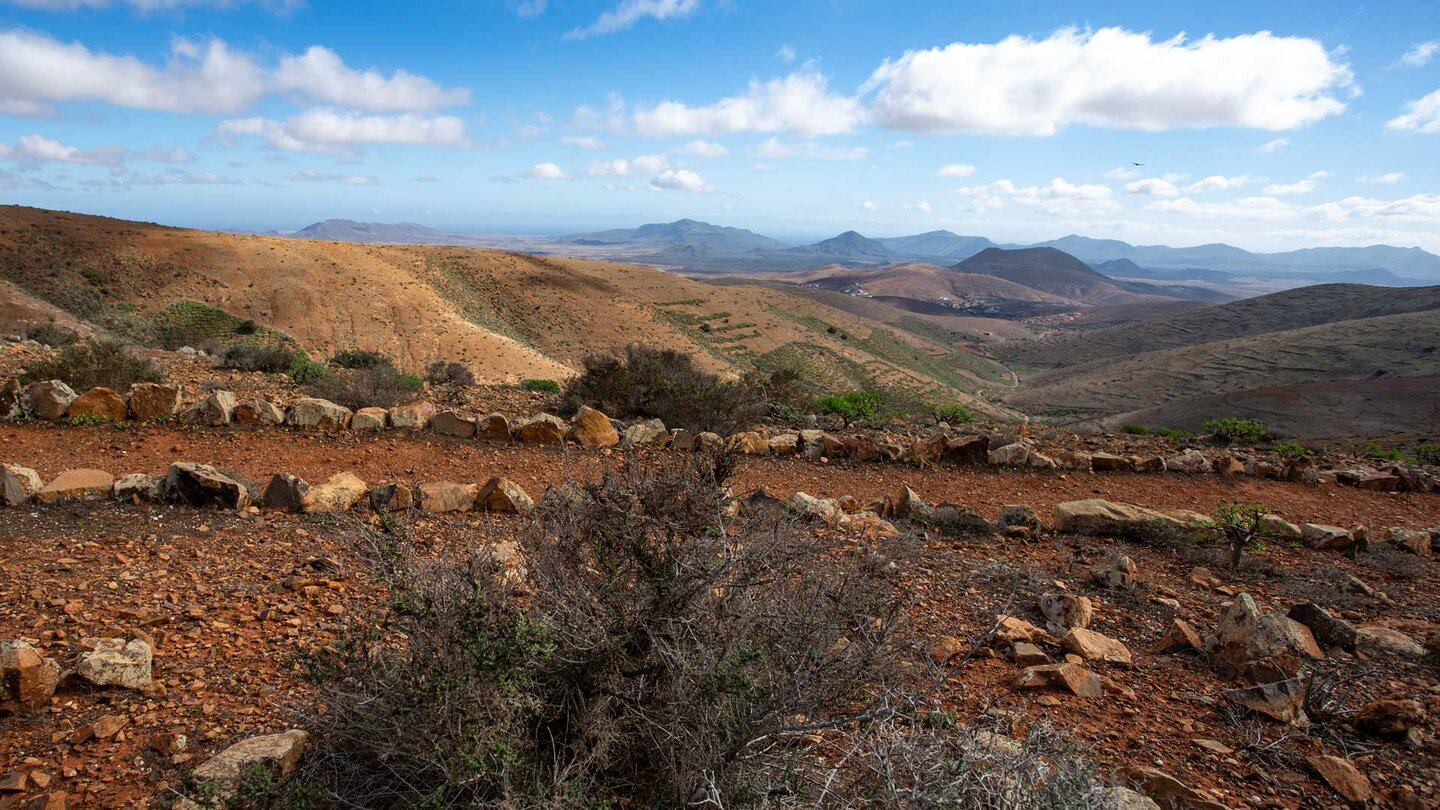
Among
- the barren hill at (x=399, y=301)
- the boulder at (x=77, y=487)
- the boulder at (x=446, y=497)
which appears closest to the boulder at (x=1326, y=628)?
the boulder at (x=446, y=497)

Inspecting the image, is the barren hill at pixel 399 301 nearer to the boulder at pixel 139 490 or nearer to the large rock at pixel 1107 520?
the boulder at pixel 139 490

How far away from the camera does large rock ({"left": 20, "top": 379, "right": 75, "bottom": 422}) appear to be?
24.7 feet

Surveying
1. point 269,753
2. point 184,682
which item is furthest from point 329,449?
point 269,753

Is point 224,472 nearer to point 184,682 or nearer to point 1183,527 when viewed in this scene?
point 184,682

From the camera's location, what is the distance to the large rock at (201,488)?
5.64m

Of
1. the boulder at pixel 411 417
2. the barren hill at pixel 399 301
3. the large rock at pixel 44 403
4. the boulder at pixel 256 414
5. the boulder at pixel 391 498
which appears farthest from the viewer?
the barren hill at pixel 399 301

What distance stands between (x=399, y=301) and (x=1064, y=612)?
39371 mm

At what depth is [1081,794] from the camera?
6.75 ft

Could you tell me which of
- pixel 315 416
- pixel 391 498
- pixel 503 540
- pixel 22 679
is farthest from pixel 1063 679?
pixel 315 416

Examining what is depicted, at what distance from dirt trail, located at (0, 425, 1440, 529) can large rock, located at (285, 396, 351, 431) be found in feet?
0.71

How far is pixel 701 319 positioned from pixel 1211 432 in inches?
1872

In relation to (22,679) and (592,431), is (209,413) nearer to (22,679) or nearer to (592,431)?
(592,431)

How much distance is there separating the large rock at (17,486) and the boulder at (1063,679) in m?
7.76

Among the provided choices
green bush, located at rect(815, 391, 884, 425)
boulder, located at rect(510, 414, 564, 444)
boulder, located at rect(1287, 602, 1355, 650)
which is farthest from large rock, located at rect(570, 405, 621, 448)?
boulder, located at rect(1287, 602, 1355, 650)
